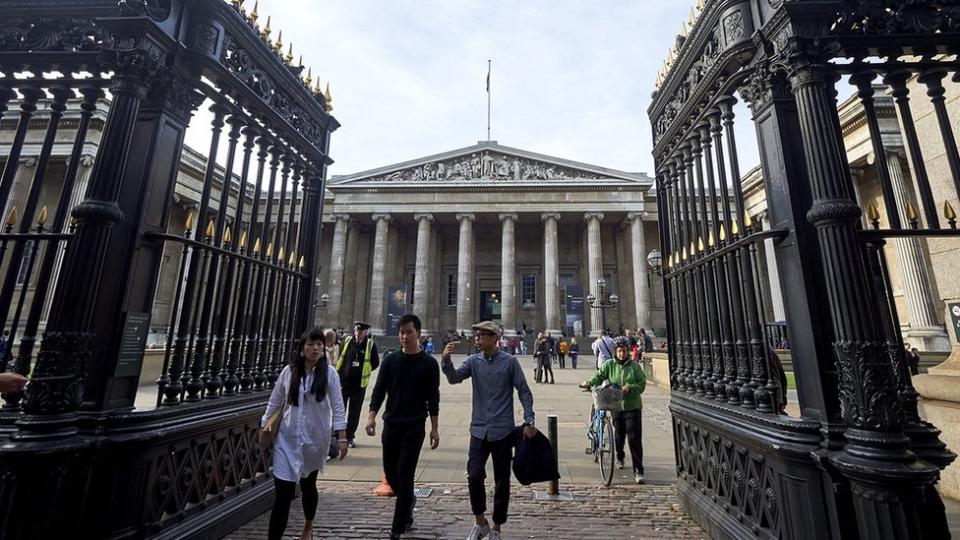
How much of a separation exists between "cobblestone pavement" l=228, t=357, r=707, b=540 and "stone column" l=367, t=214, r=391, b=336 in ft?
89.0

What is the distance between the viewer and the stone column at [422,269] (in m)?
34.4

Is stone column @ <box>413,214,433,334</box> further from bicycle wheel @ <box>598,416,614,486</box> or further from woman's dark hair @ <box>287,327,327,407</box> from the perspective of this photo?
woman's dark hair @ <box>287,327,327,407</box>

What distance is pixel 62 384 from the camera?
9.45 ft

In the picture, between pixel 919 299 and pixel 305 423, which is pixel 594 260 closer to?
pixel 919 299

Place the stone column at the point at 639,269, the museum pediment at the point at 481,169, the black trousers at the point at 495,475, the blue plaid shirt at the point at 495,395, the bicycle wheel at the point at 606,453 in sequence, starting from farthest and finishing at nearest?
the museum pediment at the point at 481,169 → the stone column at the point at 639,269 → the bicycle wheel at the point at 606,453 → the blue plaid shirt at the point at 495,395 → the black trousers at the point at 495,475

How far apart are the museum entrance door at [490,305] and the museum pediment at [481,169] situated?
10.2 meters

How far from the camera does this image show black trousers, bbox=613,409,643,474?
5.77 m

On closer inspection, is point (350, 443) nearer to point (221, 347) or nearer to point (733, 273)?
point (221, 347)

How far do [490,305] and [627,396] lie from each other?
34235mm

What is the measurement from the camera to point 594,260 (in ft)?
114

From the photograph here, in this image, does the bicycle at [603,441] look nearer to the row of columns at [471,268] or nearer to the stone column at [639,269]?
the row of columns at [471,268]

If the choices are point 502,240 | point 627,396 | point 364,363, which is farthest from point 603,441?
point 502,240

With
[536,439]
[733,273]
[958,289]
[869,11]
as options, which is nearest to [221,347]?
[536,439]

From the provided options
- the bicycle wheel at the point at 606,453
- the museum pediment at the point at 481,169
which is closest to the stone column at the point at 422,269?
the museum pediment at the point at 481,169
